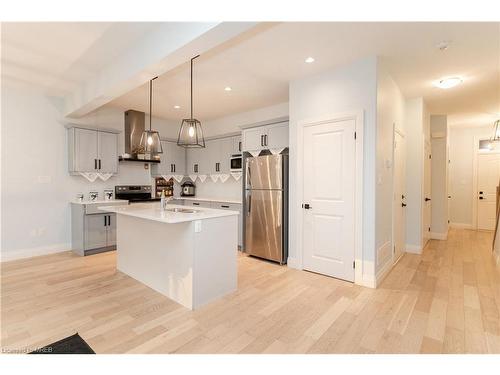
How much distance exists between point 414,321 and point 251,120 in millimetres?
4364

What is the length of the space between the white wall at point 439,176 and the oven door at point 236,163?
4182mm

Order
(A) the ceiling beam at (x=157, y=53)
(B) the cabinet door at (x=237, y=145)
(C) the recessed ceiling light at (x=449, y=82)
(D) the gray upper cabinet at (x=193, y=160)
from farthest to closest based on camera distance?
(D) the gray upper cabinet at (x=193, y=160), (B) the cabinet door at (x=237, y=145), (C) the recessed ceiling light at (x=449, y=82), (A) the ceiling beam at (x=157, y=53)

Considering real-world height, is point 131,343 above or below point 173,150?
below

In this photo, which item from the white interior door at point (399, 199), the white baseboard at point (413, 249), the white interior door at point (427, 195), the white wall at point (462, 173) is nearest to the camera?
the white interior door at point (399, 199)

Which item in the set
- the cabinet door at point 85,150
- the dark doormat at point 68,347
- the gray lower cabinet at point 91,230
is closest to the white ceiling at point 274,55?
the cabinet door at point 85,150

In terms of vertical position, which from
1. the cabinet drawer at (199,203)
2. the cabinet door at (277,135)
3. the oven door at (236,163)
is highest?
the cabinet door at (277,135)

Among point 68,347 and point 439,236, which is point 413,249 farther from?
point 68,347

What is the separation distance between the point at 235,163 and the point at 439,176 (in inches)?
171

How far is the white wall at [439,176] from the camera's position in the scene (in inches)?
220

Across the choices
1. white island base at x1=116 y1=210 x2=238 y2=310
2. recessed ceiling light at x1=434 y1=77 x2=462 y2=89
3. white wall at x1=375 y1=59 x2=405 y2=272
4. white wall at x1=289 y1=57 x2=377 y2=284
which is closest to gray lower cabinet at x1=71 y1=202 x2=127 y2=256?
white island base at x1=116 y1=210 x2=238 y2=310

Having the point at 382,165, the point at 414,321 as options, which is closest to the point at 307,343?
the point at 414,321

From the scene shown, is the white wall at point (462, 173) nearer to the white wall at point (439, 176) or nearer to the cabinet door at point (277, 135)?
the white wall at point (439, 176)

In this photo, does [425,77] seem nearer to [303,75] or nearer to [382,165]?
[382,165]

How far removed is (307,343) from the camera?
6.59 ft
